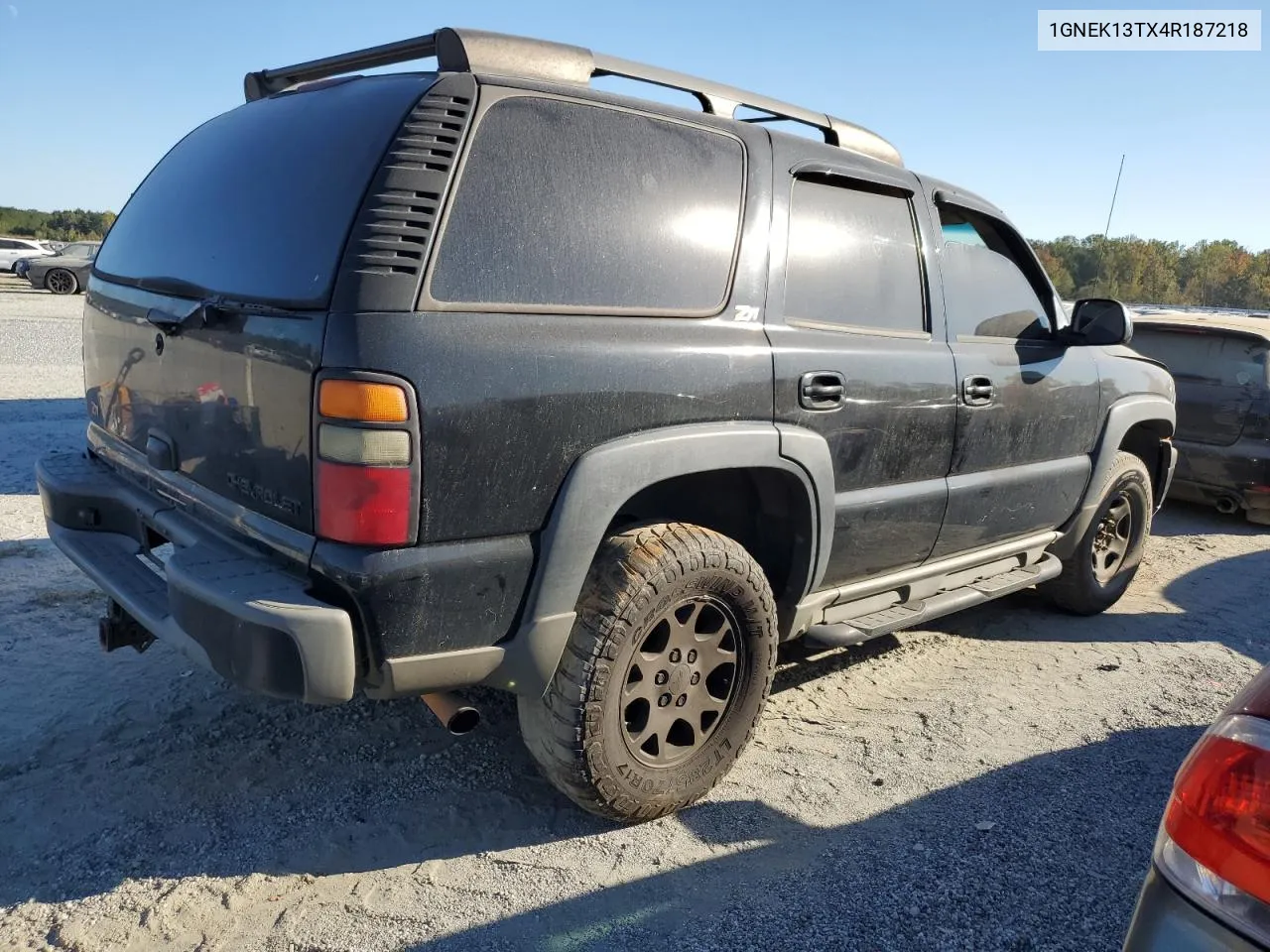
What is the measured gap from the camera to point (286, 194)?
246 cm

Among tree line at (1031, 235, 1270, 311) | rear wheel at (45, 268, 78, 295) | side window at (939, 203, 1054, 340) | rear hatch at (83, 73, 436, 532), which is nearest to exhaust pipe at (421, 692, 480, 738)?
rear hatch at (83, 73, 436, 532)

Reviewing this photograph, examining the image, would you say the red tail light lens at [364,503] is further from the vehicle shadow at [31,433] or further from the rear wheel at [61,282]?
the rear wheel at [61,282]

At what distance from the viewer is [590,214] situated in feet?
8.25

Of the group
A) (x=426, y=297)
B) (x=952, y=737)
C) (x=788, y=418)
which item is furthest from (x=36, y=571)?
(x=952, y=737)

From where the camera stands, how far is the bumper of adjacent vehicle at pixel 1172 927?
1323mm

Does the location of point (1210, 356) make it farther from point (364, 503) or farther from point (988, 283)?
point (364, 503)

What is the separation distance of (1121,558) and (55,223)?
64753mm

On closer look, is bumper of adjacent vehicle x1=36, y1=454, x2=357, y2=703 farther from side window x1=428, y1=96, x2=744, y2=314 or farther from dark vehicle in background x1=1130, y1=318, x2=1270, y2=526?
dark vehicle in background x1=1130, y1=318, x2=1270, y2=526

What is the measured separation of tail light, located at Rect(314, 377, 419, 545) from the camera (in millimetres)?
2111

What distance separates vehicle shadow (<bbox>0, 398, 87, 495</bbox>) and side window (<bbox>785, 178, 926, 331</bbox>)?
4.90 m

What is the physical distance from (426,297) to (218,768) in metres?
1.70

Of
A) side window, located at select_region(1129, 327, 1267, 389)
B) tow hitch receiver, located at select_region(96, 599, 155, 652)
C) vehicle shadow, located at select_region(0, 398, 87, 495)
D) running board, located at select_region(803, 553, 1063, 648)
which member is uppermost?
side window, located at select_region(1129, 327, 1267, 389)

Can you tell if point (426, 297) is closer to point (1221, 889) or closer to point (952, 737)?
point (1221, 889)

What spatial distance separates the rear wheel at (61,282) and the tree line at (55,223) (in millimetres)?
27212
